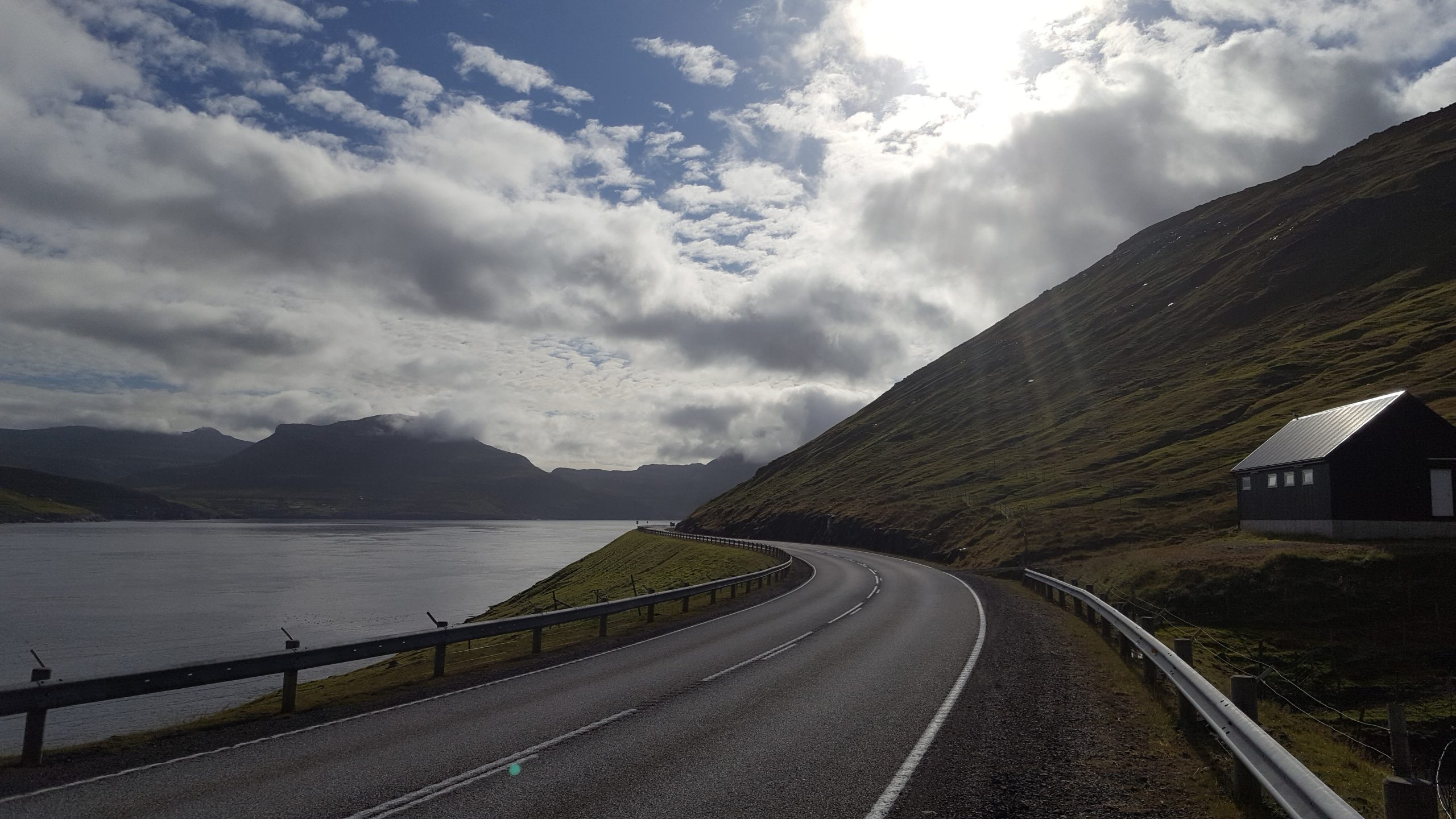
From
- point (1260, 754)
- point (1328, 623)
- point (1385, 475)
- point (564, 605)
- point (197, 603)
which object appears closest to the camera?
point (1260, 754)

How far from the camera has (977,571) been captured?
158 ft

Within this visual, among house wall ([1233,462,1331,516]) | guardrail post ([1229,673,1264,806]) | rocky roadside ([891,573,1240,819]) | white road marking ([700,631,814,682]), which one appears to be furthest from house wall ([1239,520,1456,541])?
guardrail post ([1229,673,1264,806])

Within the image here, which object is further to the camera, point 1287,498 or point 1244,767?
point 1287,498

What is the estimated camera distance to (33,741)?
9414 millimetres

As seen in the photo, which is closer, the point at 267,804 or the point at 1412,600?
the point at 267,804

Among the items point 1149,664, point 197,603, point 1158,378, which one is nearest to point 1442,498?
point 1149,664

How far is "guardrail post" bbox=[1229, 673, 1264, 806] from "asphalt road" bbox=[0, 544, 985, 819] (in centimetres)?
294

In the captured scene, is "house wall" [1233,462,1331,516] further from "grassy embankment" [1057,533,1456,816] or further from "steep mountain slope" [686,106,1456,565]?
"steep mountain slope" [686,106,1456,565]

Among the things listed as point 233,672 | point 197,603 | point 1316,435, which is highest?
point 1316,435

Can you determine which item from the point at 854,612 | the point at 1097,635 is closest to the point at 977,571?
the point at 854,612

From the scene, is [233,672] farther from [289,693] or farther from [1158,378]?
[1158,378]

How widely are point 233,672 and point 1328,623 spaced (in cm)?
→ 2871

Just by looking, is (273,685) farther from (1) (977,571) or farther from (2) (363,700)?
(1) (977,571)

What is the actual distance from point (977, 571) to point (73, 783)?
45.2 m
